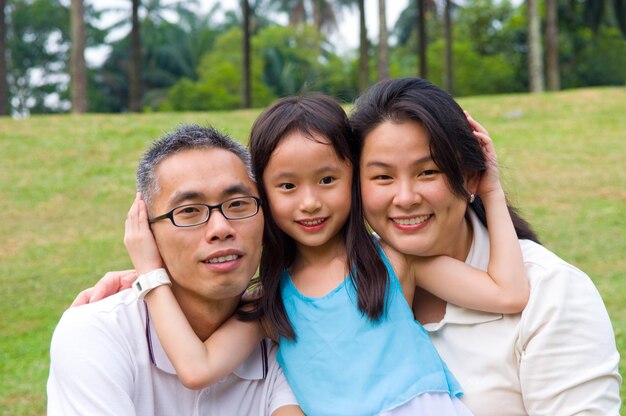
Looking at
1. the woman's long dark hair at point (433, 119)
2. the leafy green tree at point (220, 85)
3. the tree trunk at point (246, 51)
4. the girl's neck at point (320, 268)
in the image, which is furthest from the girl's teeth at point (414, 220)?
the leafy green tree at point (220, 85)

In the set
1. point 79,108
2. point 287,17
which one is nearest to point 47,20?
point 287,17

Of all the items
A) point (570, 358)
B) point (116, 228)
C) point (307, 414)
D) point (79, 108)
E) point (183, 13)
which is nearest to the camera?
point (570, 358)

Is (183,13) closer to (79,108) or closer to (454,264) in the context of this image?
(79,108)

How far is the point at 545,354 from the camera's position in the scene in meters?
2.65

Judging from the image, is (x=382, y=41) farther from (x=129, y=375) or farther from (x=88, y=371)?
(x=88, y=371)

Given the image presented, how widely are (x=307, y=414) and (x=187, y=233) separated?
736mm

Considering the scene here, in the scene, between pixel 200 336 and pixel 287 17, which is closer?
pixel 200 336

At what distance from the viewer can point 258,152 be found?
9.68 ft

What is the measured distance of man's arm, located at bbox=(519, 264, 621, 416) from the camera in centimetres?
Answer: 263

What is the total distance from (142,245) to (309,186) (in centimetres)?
59

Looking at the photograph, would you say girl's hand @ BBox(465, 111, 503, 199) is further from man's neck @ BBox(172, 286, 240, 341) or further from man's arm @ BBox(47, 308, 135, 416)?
man's arm @ BBox(47, 308, 135, 416)

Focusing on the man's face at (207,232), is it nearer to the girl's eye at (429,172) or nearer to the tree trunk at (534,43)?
the girl's eye at (429,172)

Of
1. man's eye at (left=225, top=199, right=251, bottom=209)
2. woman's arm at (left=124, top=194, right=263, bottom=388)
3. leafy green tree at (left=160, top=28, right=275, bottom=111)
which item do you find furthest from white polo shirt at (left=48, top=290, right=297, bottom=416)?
leafy green tree at (left=160, top=28, right=275, bottom=111)

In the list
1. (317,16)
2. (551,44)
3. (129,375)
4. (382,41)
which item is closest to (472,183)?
(129,375)
